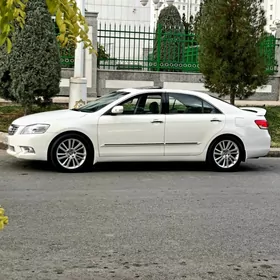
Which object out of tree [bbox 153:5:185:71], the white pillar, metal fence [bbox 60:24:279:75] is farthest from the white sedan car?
tree [bbox 153:5:185:71]

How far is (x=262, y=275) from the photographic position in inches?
190

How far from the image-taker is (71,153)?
951 centimetres

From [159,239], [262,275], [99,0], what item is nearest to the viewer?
[262,275]

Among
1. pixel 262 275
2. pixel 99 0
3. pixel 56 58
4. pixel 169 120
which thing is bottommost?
pixel 262 275

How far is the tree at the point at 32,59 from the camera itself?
14.0 metres

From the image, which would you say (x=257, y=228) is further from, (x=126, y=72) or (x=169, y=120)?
(x=126, y=72)

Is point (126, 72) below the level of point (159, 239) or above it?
above

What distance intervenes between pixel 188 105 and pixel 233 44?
5.35 metres

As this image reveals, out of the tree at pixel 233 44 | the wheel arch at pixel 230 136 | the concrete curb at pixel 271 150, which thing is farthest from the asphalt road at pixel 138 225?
the tree at pixel 233 44

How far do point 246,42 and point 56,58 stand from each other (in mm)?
4943

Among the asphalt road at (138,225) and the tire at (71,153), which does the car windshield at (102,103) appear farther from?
the asphalt road at (138,225)

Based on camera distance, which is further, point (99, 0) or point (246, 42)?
point (99, 0)

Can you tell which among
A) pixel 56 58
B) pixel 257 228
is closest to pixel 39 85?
pixel 56 58

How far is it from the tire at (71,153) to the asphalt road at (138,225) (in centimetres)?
23
